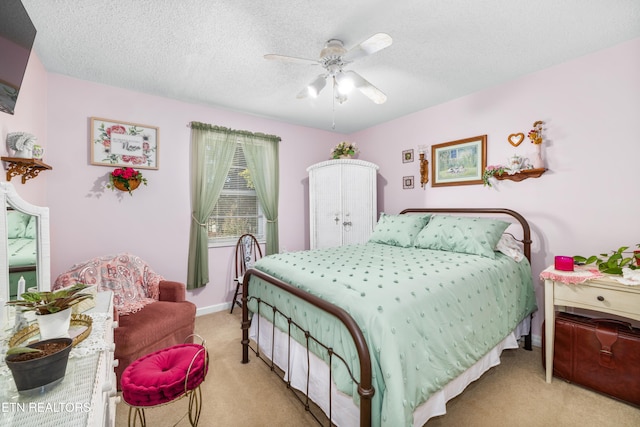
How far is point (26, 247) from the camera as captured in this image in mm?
1520

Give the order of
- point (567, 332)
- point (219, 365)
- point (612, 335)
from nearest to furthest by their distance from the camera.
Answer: point (612, 335), point (567, 332), point (219, 365)

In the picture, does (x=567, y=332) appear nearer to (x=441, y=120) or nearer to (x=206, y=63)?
(x=441, y=120)

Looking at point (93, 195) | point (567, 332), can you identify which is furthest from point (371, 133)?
Answer: point (93, 195)

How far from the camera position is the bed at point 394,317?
1289mm

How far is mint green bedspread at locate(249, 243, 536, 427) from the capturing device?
4.21 feet

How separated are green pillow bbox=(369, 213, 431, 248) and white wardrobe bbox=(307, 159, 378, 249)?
0.56 m

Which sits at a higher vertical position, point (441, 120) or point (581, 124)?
point (441, 120)

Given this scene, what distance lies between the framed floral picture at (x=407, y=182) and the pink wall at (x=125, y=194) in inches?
78.1

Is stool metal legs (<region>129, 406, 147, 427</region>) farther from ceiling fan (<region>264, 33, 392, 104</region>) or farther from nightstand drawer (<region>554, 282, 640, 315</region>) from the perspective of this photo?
nightstand drawer (<region>554, 282, 640, 315</region>)

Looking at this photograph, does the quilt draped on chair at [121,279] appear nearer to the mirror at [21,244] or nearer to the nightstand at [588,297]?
the mirror at [21,244]

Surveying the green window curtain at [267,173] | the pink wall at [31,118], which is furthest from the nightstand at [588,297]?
the pink wall at [31,118]

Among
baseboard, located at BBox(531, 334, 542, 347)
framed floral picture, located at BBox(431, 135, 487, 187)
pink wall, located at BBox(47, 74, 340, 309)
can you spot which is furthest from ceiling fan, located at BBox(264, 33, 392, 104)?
baseboard, located at BBox(531, 334, 542, 347)

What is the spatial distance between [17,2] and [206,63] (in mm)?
1188

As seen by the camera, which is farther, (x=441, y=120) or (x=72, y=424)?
(x=441, y=120)
